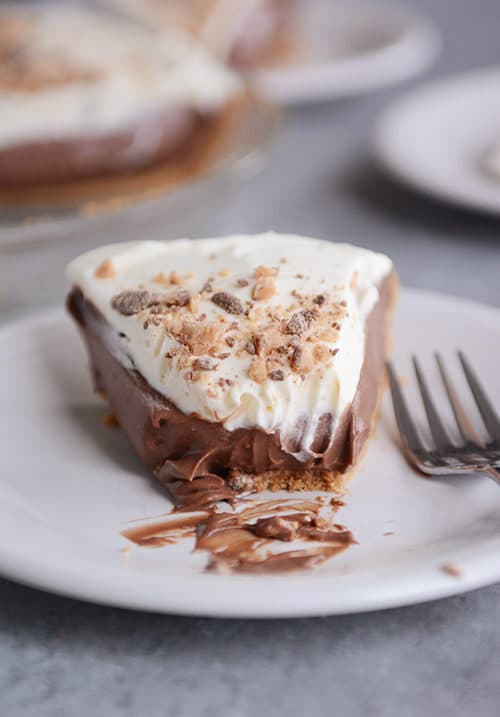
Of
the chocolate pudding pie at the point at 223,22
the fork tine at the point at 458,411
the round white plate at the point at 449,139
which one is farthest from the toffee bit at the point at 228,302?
the chocolate pudding pie at the point at 223,22

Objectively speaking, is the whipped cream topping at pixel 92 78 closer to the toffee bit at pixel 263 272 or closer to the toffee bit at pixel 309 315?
the toffee bit at pixel 263 272

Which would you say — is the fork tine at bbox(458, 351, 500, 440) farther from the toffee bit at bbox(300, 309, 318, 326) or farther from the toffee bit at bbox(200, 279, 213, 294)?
the toffee bit at bbox(200, 279, 213, 294)

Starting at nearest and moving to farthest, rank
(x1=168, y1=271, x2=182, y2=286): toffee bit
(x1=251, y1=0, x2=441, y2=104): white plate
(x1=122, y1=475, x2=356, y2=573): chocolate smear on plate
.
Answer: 1. (x1=122, y1=475, x2=356, y2=573): chocolate smear on plate
2. (x1=168, y1=271, x2=182, y2=286): toffee bit
3. (x1=251, y1=0, x2=441, y2=104): white plate

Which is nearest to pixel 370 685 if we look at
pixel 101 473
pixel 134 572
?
pixel 134 572

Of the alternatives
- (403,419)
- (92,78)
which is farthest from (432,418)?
(92,78)

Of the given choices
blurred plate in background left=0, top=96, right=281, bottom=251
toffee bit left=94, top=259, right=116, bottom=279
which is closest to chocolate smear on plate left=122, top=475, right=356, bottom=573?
toffee bit left=94, top=259, right=116, bottom=279

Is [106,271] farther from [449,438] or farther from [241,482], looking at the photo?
[449,438]

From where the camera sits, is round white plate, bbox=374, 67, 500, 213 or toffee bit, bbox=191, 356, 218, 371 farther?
round white plate, bbox=374, 67, 500, 213
